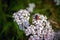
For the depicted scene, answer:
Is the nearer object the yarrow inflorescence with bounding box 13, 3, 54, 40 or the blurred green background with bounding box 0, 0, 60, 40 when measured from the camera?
the yarrow inflorescence with bounding box 13, 3, 54, 40

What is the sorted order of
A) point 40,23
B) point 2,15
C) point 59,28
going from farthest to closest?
point 2,15 → point 59,28 → point 40,23

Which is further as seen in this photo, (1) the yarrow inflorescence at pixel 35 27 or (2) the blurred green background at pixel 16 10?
(2) the blurred green background at pixel 16 10

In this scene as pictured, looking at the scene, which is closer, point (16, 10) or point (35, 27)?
point (35, 27)

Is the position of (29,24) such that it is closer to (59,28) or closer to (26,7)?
(59,28)

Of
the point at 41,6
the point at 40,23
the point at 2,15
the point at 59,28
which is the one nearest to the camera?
the point at 40,23

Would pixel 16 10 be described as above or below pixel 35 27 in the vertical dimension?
above

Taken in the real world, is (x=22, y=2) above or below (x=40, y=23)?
above

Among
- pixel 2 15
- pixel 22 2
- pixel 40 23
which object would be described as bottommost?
pixel 40 23

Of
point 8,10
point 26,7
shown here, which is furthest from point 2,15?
point 26,7
